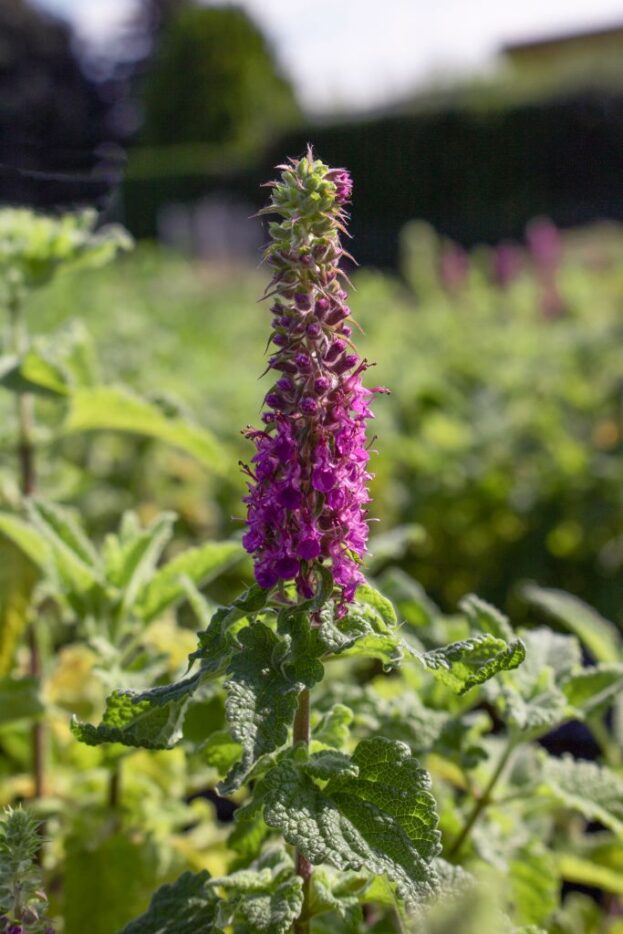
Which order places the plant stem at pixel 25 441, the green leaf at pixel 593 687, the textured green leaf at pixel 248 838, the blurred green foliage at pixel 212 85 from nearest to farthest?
the textured green leaf at pixel 248 838 < the green leaf at pixel 593 687 < the plant stem at pixel 25 441 < the blurred green foliage at pixel 212 85

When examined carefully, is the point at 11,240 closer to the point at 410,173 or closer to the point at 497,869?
the point at 497,869

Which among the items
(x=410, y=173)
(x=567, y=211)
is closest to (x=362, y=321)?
(x=567, y=211)

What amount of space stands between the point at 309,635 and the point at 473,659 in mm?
164

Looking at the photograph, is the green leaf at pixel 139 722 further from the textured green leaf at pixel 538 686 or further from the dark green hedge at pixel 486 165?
the dark green hedge at pixel 486 165

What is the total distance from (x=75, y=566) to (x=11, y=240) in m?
0.65

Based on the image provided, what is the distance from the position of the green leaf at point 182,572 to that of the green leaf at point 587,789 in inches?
21.0

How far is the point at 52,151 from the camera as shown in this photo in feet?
7.80

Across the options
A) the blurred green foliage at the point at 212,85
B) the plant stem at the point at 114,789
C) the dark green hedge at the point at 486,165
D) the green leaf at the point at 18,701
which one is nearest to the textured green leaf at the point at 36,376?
the green leaf at the point at 18,701

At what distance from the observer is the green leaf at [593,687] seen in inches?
53.8

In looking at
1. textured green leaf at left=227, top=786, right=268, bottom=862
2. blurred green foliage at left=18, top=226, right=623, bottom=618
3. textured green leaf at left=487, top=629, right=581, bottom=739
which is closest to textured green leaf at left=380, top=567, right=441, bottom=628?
textured green leaf at left=487, top=629, right=581, bottom=739

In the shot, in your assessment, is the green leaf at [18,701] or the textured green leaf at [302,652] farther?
the green leaf at [18,701]

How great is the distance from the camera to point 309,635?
97cm

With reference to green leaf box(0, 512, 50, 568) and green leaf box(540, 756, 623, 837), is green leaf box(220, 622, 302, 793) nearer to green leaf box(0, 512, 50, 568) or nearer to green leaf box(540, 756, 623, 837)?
green leaf box(540, 756, 623, 837)

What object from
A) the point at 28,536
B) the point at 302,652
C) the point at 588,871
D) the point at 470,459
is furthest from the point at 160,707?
the point at 470,459
